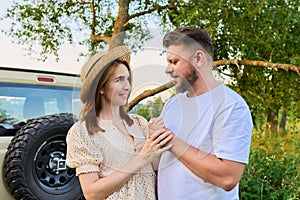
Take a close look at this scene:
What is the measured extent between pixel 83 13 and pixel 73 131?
7.12 m

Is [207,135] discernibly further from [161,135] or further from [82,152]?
[82,152]

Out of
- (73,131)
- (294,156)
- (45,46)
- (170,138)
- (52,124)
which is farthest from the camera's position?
(45,46)

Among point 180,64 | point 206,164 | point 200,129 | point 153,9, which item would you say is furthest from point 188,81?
point 153,9

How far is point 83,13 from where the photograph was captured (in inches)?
346

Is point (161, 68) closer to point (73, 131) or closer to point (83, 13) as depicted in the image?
point (73, 131)

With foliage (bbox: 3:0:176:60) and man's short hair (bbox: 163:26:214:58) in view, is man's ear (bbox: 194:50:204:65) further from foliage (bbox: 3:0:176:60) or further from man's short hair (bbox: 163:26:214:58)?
foliage (bbox: 3:0:176:60)

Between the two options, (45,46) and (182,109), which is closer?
(182,109)

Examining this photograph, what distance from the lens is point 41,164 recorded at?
4371mm

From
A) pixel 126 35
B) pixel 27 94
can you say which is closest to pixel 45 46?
pixel 27 94

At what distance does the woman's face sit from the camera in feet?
6.22

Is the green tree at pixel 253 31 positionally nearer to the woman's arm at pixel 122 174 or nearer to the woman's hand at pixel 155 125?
the woman's hand at pixel 155 125

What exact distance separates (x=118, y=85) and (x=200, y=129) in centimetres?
35

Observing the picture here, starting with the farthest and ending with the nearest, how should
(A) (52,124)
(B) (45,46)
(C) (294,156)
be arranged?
(B) (45,46), (C) (294,156), (A) (52,124)

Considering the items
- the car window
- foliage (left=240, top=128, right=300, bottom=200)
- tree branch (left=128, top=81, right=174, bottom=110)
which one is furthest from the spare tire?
tree branch (left=128, top=81, right=174, bottom=110)
